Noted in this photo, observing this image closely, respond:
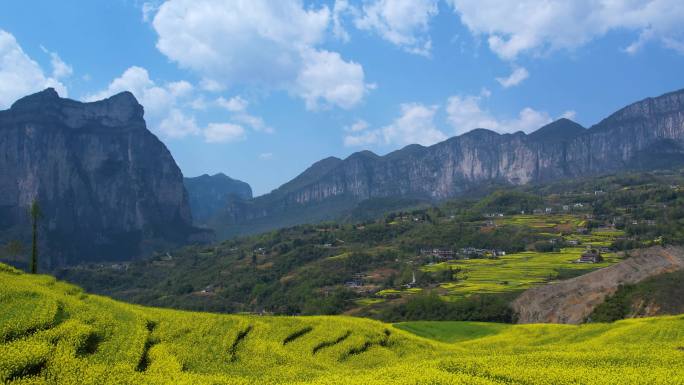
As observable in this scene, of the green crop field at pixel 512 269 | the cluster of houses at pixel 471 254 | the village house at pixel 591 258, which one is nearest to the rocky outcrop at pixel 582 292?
the green crop field at pixel 512 269

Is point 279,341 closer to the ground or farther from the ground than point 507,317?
farther from the ground

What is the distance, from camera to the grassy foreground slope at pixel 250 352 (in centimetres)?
2253

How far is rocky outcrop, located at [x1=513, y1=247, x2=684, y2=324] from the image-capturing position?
7925cm

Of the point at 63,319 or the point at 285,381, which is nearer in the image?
the point at 285,381

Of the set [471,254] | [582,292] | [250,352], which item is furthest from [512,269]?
[250,352]

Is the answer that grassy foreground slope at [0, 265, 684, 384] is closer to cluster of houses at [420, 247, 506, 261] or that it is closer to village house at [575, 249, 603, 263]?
village house at [575, 249, 603, 263]

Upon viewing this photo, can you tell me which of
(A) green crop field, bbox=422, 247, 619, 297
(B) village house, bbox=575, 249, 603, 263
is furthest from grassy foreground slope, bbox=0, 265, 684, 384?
(B) village house, bbox=575, 249, 603, 263

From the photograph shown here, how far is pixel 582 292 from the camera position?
83.4 meters

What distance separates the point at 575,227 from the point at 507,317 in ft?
409

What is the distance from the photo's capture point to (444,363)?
1022 inches

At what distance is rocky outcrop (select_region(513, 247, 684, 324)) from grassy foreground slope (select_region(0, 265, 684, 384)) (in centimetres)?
3478

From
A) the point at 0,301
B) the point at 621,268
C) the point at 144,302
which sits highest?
the point at 0,301

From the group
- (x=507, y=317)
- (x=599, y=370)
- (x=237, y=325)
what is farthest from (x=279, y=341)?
(x=507, y=317)

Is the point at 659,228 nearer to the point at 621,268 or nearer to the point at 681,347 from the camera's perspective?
the point at 621,268
